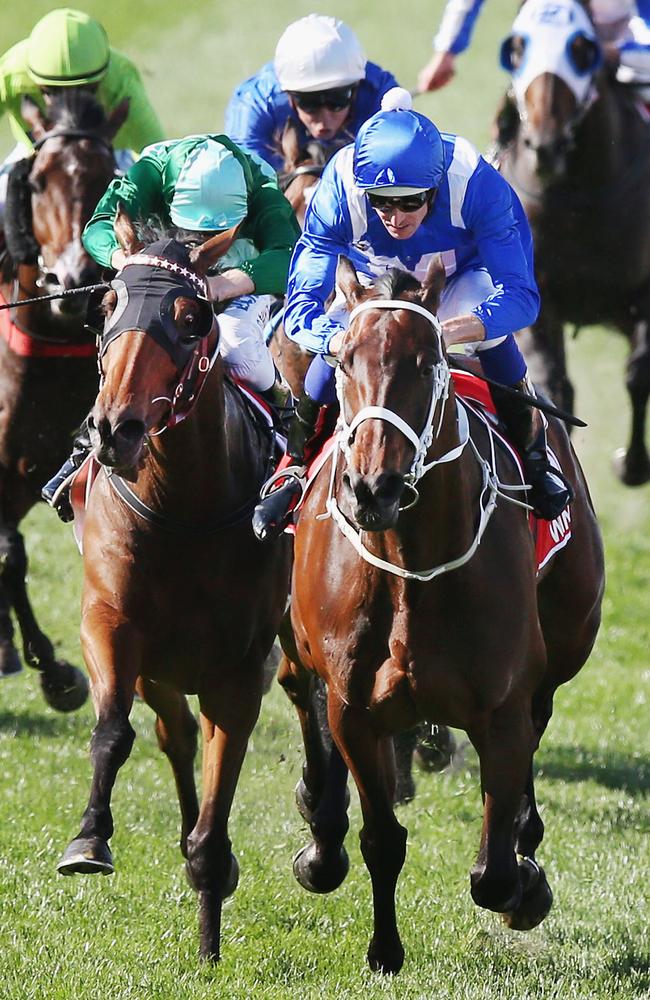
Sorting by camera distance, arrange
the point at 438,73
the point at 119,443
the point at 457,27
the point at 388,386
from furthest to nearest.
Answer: the point at 457,27 → the point at 438,73 → the point at 119,443 → the point at 388,386

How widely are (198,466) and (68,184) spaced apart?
2351 mm

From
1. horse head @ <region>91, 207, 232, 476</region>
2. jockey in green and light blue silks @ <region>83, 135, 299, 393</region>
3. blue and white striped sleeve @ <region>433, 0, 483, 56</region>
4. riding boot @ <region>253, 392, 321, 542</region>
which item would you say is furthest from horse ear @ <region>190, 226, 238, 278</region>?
blue and white striped sleeve @ <region>433, 0, 483, 56</region>

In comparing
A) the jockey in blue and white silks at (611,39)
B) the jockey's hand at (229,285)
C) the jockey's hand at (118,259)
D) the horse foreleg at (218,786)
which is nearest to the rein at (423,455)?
the jockey's hand at (229,285)

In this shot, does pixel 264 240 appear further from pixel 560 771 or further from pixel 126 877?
pixel 560 771

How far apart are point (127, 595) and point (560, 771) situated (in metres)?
3.25

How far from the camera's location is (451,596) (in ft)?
16.4

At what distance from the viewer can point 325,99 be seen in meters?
7.59

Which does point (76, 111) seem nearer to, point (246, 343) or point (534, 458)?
point (246, 343)

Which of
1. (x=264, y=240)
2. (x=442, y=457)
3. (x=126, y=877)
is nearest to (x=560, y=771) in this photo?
(x=126, y=877)

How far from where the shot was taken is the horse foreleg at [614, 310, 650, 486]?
9.59 m

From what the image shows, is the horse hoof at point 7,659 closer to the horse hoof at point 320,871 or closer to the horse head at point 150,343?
the horse hoof at point 320,871

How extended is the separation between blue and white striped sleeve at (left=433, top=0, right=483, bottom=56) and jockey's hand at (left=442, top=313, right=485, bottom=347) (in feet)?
18.5

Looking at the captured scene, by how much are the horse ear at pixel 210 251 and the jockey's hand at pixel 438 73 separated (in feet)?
15.3

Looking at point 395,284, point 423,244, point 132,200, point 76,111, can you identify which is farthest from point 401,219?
point 76,111
